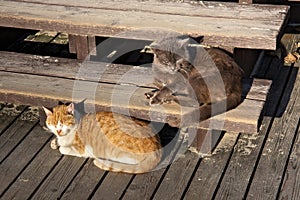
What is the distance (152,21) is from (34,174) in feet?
3.66

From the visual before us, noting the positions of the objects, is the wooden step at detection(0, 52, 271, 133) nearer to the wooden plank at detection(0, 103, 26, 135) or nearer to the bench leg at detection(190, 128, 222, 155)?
the bench leg at detection(190, 128, 222, 155)

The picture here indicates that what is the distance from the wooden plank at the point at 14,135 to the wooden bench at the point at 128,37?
0.30 m

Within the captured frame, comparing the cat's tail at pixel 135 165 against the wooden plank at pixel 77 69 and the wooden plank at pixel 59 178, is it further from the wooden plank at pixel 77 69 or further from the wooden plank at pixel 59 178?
the wooden plank at pixel 77 69

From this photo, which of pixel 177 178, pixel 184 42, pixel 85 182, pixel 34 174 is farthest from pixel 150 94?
pixel 34 174

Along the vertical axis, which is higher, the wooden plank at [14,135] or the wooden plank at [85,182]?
the wooden plank at [85,182]

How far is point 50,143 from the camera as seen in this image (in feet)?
13.0

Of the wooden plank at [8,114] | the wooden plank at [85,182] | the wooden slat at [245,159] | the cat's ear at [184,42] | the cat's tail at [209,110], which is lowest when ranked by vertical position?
the wooden plank at [8,114]

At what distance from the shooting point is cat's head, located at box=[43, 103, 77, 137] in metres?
3.74

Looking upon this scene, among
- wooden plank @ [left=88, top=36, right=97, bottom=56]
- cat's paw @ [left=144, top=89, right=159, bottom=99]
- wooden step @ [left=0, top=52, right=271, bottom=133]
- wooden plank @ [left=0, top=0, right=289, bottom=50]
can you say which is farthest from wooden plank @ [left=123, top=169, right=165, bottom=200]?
wooden plank @ [left=88, top=36, right=97, bottom=56]

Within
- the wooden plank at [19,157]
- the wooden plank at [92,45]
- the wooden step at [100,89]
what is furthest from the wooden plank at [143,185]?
the wooden plank at [92,45]

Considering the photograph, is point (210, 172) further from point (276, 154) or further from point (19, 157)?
point (19, 157)

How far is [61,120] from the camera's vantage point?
3.74m

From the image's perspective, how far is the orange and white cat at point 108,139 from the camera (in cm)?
358

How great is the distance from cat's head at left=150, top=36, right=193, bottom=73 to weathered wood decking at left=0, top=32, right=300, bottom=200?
590 mm
